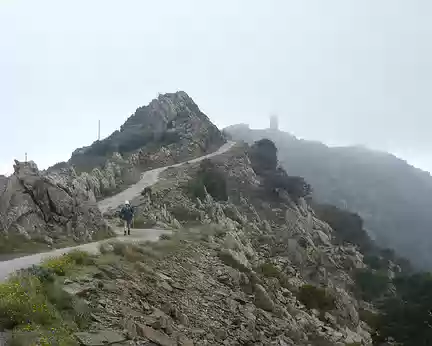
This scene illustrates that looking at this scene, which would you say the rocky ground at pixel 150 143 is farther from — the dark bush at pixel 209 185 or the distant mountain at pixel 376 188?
the distant mountain at pixel 376 188

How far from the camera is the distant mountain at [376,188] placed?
333ft

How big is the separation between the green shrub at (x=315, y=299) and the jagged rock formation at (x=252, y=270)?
0.39 ft

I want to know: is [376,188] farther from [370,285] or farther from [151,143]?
[370,285]

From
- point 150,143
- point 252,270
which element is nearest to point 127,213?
point 252,270

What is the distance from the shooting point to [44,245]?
17438 millimetres

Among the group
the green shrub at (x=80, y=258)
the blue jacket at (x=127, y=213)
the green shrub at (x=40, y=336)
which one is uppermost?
the green shrub at (x=40, y=336)

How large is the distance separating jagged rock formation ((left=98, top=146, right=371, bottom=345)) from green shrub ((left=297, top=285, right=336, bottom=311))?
0.12 m

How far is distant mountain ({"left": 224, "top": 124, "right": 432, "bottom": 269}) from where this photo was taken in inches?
3999

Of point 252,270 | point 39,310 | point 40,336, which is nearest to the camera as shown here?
point 40,336

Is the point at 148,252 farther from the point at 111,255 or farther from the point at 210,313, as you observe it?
the point at 210,313

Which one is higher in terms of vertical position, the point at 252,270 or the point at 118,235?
the point at 118,235

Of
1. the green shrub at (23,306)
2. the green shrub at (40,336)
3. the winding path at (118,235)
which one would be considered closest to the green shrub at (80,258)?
the winding path at (118,235)

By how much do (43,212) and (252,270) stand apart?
A: 10.3 m

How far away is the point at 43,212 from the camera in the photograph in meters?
20.0
